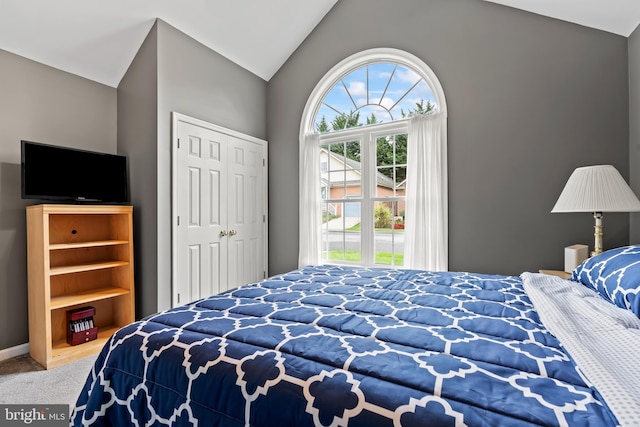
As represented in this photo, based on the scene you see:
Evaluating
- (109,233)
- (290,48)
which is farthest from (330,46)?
(109,233)

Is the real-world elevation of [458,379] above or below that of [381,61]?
below

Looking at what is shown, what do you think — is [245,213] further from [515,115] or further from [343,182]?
[515,115]

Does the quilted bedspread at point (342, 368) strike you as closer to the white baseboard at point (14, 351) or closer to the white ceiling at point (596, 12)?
the white baseboard at point (14, 351)

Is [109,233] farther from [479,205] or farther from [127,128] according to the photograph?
[479,205]

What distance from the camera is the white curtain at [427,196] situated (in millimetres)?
3135

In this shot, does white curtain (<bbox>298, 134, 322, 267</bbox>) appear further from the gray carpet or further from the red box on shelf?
the gray carpet

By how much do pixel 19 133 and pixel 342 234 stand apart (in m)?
3.10

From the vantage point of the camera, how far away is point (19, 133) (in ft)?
8.62

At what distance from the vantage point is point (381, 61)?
3.56 metres

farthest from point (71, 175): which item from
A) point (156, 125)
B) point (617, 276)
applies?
point (617, 276)

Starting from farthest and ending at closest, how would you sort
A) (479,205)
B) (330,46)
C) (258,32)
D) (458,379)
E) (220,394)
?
(330,46)
(258,32)
(479,205)
(220,394)
(458,379)

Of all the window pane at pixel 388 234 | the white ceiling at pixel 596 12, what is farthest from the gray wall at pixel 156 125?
the white ceiling at pixel 596 12

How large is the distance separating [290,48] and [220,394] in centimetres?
391

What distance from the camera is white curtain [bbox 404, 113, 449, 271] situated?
10.3ft
